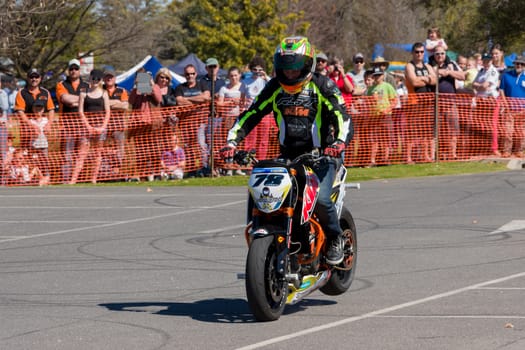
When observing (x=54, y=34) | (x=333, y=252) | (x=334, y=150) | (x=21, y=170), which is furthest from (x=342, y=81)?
(x=54, y=34)

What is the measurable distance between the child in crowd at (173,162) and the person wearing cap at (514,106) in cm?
622

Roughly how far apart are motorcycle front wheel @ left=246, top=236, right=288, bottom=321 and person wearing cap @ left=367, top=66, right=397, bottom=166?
13.2 m

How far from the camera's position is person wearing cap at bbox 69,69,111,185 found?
1977cm

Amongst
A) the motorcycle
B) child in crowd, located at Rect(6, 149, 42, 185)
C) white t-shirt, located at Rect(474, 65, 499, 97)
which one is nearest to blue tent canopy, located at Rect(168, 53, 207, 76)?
white t-shirt, located at Rect(474, 65, 499, 97)

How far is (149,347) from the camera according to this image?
6895mm

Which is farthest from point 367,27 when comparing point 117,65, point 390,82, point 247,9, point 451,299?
point 451,299

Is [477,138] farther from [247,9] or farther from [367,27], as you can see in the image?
[367,27]

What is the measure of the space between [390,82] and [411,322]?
15.0m

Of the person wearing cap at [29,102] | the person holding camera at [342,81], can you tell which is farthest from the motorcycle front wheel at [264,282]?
the person holding camera at [342,81]

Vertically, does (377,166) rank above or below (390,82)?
below

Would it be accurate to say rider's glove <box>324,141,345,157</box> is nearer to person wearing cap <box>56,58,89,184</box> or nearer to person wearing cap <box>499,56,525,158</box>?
person wearing cap <box>56,58,89,184</box>

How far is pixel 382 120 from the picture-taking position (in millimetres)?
20906

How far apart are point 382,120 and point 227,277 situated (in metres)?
11.5

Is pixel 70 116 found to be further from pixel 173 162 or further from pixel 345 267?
pixel 345 267
